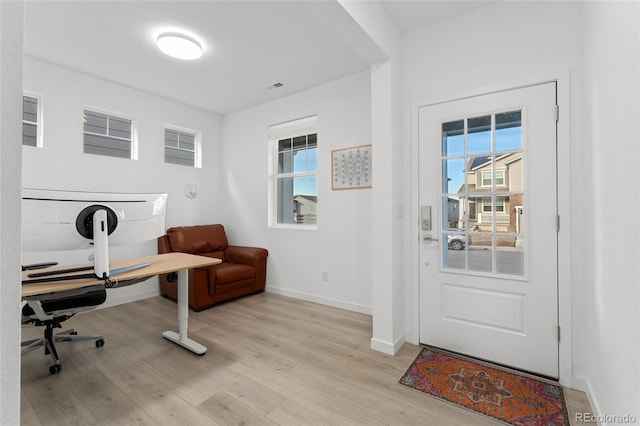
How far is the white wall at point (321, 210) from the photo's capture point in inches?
135

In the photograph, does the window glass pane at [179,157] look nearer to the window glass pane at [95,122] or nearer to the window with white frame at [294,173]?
the window glass pane at [95,122]

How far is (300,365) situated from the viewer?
2273 mm

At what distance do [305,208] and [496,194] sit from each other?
8.05 ft

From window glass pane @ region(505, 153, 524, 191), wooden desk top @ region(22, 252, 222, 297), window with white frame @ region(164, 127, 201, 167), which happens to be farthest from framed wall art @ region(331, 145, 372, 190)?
window with white frame @ region(164, 127, 201, 167)

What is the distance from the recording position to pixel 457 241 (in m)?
2.45

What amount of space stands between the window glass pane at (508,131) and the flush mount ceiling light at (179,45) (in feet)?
9.22

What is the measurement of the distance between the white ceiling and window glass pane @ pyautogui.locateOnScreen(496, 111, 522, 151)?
3.10 ft

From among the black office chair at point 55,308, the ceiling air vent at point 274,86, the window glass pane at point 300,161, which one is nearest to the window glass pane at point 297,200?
the window glass pane at point 300,161

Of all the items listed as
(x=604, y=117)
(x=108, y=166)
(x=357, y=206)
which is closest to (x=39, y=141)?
(x=108, y=166)

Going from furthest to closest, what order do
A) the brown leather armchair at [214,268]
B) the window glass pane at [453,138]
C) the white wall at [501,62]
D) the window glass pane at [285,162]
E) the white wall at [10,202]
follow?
the window glass pane at [285,162], the brown leather armchair at [214,268], the window glass pane at [453,138], the white wall at [501,62], the white wall at [10,202]

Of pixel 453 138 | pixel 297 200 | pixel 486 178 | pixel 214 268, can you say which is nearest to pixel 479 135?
pixel 453 138

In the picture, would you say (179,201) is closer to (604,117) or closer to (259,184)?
(259,184)

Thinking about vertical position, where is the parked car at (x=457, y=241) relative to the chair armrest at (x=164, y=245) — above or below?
above

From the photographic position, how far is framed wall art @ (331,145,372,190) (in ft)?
11.0
